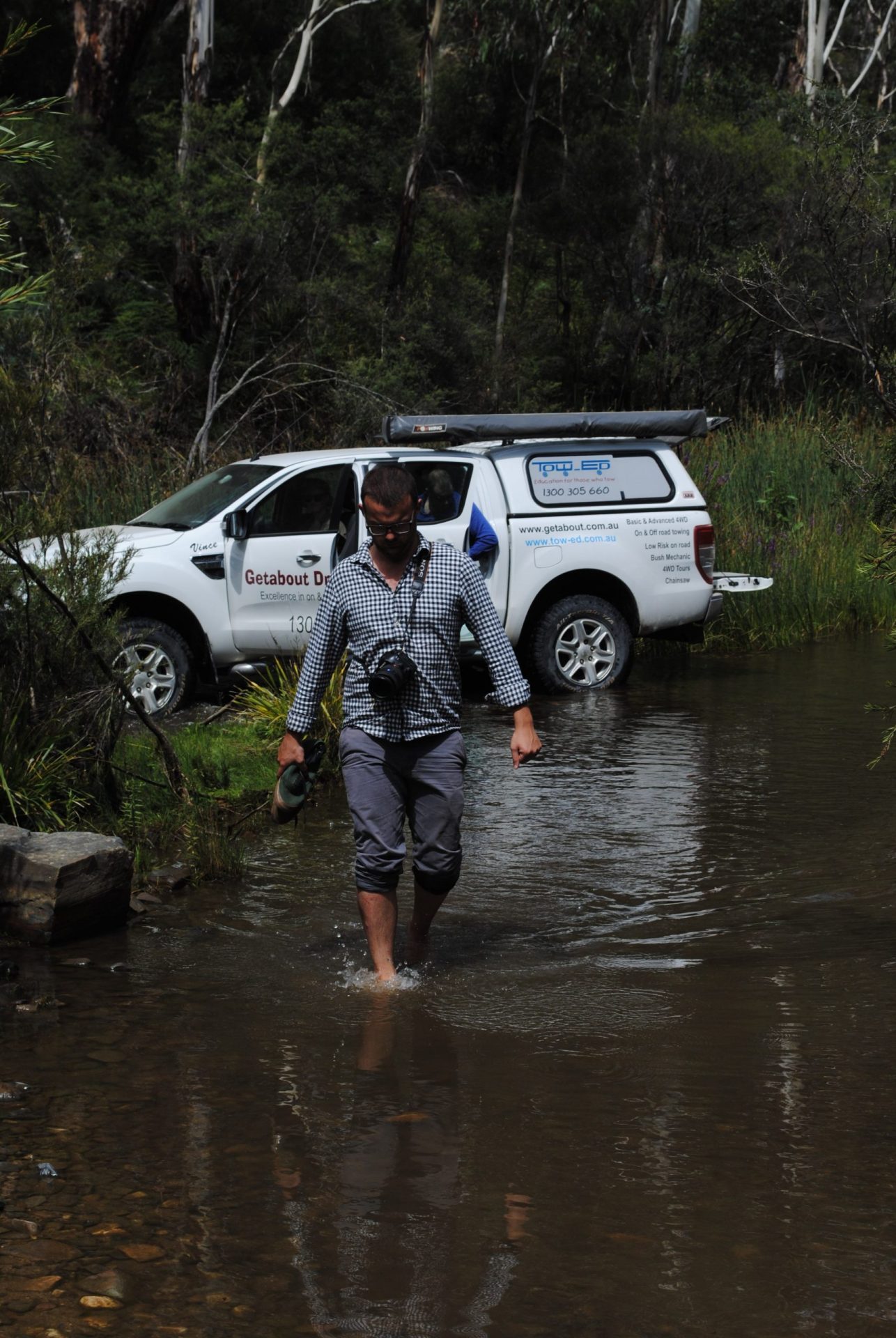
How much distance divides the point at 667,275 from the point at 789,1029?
24.0 metres

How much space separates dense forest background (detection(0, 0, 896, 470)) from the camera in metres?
23.6

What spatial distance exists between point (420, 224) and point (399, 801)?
3110 cm

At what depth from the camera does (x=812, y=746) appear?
10.9 meters

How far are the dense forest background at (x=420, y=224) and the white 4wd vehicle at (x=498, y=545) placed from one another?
10.5ft

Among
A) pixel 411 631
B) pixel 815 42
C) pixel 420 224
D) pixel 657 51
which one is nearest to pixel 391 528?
pixel 411 631

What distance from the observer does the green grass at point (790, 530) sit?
1662 centimetres

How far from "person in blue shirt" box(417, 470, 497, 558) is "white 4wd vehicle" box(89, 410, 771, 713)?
4cm

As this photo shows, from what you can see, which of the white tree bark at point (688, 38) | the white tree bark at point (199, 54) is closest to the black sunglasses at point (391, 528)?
the white tree bark at point (199, 54)

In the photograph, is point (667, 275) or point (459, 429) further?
point (667, 275)

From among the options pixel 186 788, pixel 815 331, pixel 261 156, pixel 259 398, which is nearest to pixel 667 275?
pixel 815 331

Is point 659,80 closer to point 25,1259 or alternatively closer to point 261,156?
point 261,156

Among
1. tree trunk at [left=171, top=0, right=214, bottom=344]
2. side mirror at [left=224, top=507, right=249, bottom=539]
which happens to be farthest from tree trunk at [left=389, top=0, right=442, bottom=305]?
side mirror at [left=224, top=507, right=249, bottom=539]

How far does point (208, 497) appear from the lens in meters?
12.7

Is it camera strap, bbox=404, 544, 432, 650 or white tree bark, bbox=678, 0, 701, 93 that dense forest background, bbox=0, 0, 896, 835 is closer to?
white tree bark, bbox=678, 0, 701, 93
